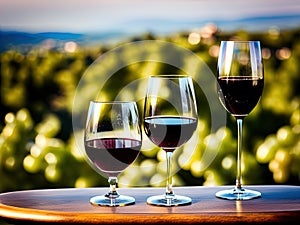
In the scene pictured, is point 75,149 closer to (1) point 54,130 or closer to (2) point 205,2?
(1) point 54,130

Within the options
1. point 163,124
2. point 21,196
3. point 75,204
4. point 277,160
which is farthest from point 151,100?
point 277,160

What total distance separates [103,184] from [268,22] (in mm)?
896

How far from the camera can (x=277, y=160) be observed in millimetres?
2803

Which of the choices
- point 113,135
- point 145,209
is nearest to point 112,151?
point 113,135

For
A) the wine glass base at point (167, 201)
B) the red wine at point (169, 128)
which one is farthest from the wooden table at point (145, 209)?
the red wine at point (169, 128)

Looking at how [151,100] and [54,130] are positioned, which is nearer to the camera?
[151,100]

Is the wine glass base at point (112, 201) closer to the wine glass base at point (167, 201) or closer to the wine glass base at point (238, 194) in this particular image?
the wine glass base at point (167, 201)

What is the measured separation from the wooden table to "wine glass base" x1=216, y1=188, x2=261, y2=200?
0.02 m

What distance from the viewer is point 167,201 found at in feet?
5.70

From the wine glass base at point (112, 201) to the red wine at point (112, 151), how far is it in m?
0.08

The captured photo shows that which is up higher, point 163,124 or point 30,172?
point 163,124

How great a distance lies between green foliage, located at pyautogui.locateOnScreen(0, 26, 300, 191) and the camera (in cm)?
285

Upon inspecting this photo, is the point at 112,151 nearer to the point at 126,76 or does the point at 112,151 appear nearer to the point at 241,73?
the point at 241,73

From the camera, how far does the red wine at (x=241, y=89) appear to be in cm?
177
